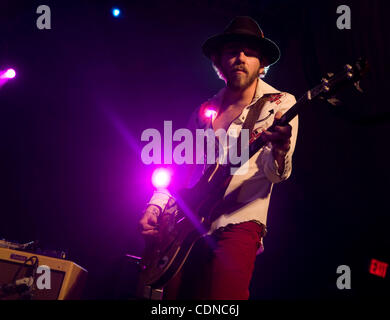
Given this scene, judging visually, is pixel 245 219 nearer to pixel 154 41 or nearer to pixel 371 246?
pixel 371 246

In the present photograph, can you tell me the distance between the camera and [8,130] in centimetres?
417

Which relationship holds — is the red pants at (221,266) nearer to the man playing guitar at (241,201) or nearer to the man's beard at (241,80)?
the man playing guitar at (241,201)

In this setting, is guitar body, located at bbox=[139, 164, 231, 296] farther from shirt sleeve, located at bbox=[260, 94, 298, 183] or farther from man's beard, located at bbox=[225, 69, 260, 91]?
man's beard, located at bbox=[225, 69, 260, 91]

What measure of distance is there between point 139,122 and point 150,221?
230 centimetres

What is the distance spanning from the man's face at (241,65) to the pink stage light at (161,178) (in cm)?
92

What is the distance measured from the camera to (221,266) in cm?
169

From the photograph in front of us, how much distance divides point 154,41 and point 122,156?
172 centimetres

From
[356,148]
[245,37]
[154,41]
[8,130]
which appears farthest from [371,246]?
[8,130]

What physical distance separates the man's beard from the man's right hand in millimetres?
1124

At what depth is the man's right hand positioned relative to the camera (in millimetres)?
2162

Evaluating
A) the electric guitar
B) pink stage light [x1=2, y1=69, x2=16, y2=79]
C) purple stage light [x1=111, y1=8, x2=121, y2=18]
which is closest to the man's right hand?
the electric guitar

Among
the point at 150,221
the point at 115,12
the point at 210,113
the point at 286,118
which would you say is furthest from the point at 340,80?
the point at 115,12

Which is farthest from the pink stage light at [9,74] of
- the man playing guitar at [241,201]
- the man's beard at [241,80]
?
the man's beard at [241,80]

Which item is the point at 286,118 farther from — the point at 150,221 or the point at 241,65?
the point at 150,221
